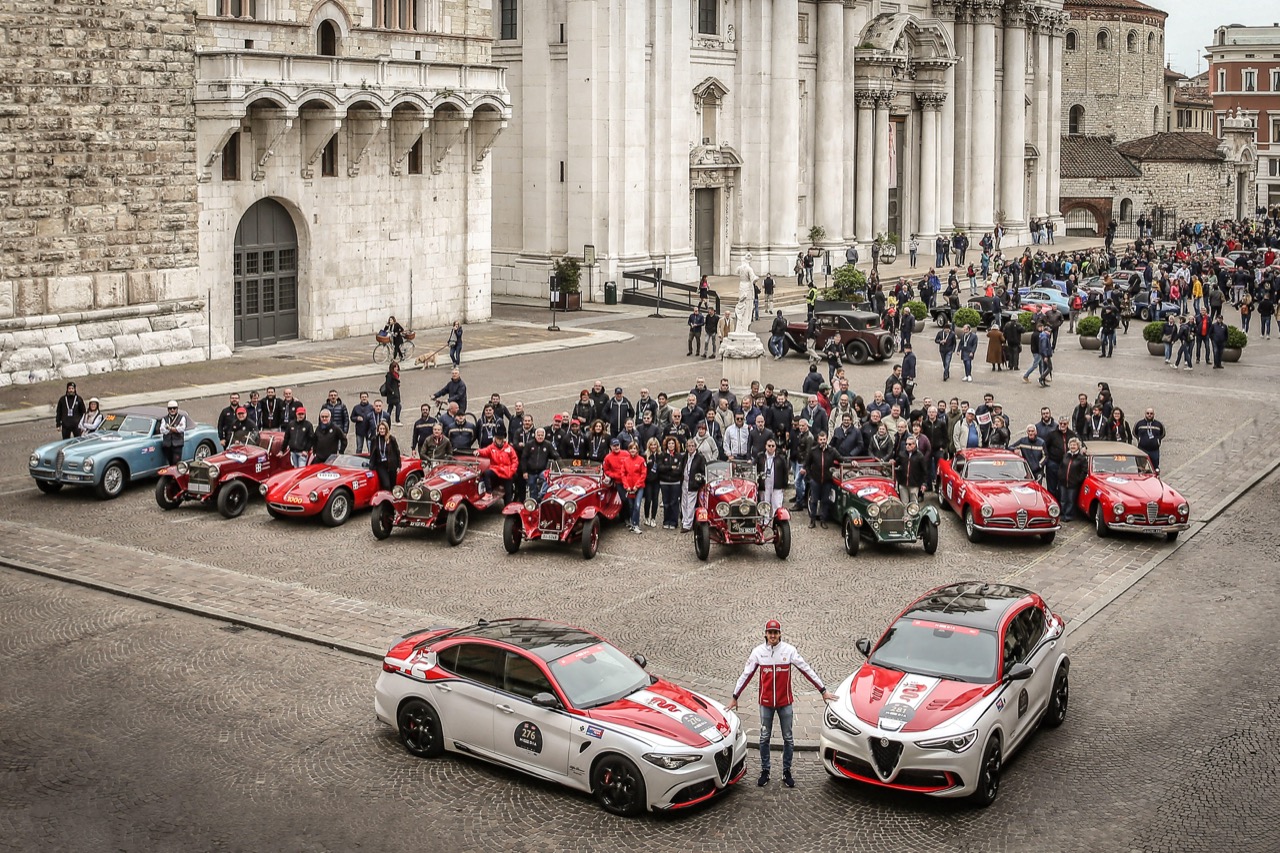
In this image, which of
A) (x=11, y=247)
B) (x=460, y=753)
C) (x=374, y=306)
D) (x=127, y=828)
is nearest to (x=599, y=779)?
(x=460, y=753)

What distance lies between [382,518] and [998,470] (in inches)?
358

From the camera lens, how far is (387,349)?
41.8m

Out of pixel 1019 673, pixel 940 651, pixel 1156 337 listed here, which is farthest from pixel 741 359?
pixel 1019 673

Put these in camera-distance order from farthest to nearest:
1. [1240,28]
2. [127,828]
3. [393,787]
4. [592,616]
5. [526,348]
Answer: [1240,28] < [526,348] < [592,616] < [393,787] < [127,828]

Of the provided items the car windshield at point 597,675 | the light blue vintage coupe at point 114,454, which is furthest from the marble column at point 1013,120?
the car windshield at point 597,675

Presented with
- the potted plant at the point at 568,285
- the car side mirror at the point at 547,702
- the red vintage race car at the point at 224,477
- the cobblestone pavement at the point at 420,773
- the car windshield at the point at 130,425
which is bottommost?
the cobblestone pavement at the point at 420,773

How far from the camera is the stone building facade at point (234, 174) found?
3675 cm

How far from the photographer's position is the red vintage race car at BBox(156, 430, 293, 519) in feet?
81.8

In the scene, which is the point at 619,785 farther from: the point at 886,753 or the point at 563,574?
the point at 563,574

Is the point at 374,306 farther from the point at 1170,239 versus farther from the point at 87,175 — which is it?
the point at 1170,239

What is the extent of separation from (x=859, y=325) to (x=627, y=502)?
66.3ft

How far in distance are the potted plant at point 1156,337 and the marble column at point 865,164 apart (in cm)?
2545

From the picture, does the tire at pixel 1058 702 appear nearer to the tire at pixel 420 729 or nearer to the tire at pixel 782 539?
the tire at pixel 420 729

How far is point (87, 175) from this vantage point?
37.6m
